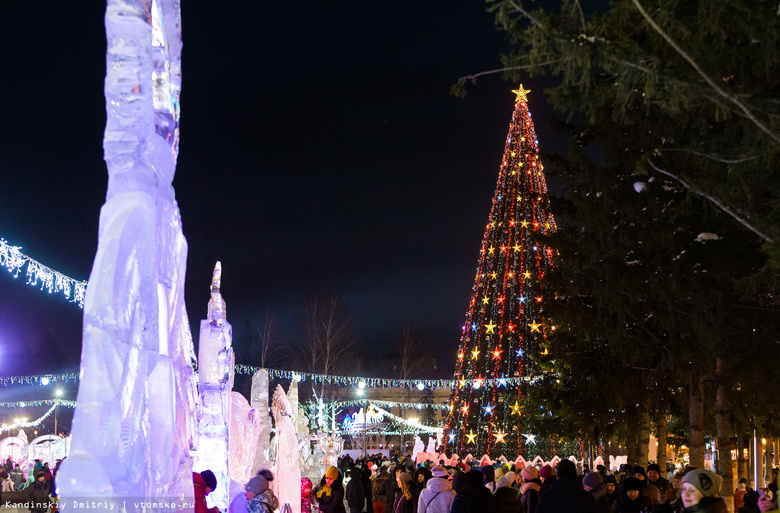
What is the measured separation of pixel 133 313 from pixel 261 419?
10.0m

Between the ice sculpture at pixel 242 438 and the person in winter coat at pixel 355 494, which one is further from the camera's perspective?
the person in winter coat at pixel 355 494

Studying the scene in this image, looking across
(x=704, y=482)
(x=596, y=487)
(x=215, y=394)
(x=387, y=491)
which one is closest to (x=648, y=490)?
(x=596, y=487)

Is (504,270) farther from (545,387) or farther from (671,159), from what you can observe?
(671,159)

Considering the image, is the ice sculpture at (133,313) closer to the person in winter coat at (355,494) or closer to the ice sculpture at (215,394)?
the ice sculpture at (215,394)

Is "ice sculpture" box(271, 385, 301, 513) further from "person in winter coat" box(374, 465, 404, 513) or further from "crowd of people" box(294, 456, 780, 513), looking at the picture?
"crowd of people" box(294, 456, 780, 513)

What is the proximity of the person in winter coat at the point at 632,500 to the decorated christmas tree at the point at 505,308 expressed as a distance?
19364mm

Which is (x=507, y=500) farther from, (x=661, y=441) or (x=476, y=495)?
(x=661, y=441)

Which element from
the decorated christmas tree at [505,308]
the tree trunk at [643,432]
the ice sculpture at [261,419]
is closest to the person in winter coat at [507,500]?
the ice sculpture at [261,419]

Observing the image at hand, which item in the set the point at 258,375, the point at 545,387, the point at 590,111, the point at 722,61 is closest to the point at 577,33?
the point at 590,111

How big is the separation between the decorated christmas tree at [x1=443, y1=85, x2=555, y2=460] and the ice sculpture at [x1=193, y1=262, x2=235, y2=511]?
1948cm

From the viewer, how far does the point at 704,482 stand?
5.47 meters

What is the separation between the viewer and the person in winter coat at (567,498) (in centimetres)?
662

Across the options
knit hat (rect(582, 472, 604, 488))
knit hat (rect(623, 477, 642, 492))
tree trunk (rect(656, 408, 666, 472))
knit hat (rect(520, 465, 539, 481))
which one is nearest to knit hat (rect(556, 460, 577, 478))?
knit hat (rect(582, 472, 604, 488))

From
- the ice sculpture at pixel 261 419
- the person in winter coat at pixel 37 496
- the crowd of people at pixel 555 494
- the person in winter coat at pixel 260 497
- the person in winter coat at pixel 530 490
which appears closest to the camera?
the crowd of people at pixel 555 494
